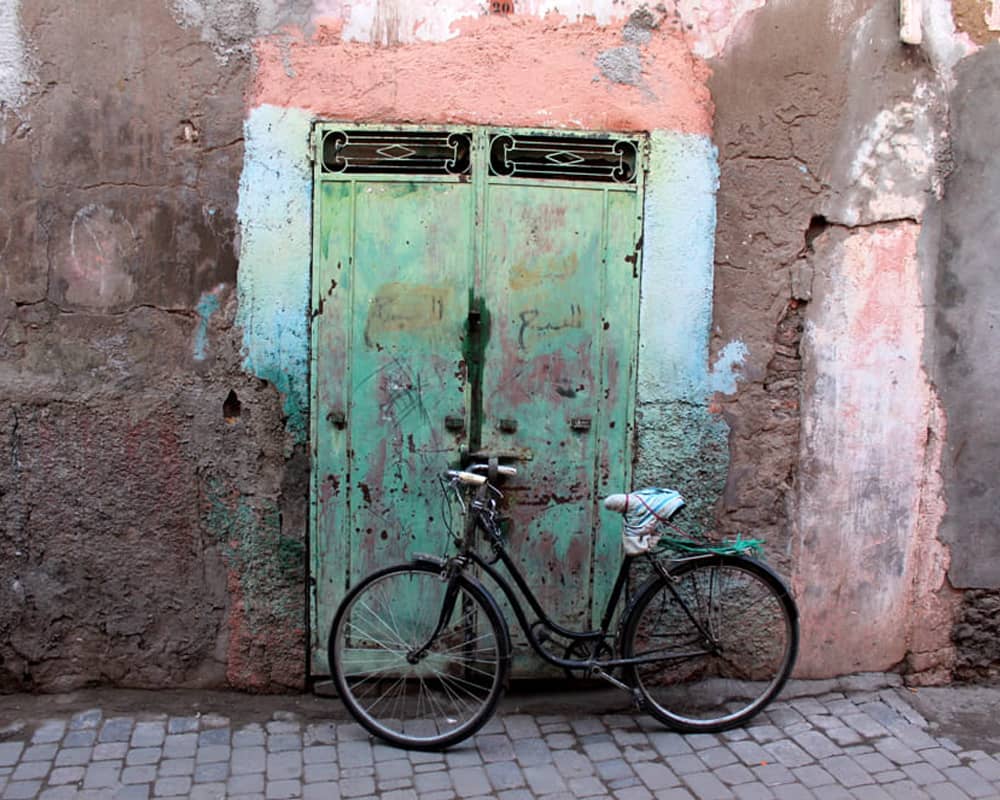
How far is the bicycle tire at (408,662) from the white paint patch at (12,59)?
244 centimetres

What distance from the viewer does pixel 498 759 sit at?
3.74 metres

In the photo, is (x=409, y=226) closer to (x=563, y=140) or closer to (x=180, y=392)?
(x=563, y=140)

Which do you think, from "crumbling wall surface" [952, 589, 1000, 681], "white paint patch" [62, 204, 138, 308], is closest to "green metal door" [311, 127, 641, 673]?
"white paint patch" [62, 204, 138, 308]

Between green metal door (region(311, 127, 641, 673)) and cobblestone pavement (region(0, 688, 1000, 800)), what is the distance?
0.55m

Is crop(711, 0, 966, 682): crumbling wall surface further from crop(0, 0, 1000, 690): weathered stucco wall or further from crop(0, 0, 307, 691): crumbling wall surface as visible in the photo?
crop(0, 0, 307, 691): crumbling wall surface

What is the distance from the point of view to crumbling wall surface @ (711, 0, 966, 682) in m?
4.12

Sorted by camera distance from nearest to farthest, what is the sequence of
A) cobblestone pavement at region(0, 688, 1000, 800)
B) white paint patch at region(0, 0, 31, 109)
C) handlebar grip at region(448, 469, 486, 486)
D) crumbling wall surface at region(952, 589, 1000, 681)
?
cobblestone pavement at region(0, 688, 1000, 800) < handlebar grip at region(448, 469, 486, 486) < white paint patch at region(0, 0, 31, 109) < crumbling wall surface at region(952, 589, 1000, 681)

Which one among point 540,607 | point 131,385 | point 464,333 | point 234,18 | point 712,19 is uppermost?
point 712,19

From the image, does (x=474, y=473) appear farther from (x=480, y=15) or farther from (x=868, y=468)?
(x=480, y=15)

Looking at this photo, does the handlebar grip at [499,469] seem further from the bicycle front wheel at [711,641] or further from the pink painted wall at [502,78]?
the pink painted wall at [502,78]

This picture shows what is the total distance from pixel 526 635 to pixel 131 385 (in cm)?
193

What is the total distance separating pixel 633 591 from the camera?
4.20 meters

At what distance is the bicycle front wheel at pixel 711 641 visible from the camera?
397 cm

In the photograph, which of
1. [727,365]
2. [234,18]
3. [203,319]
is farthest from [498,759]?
[234,18]
